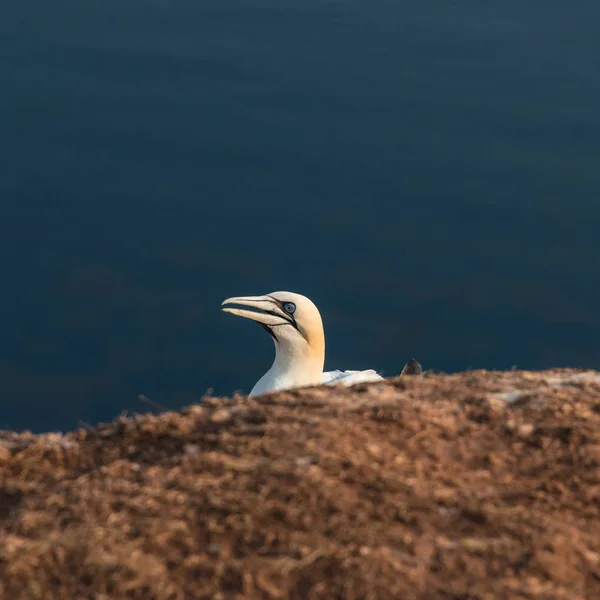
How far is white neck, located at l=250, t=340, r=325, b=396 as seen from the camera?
1202cm

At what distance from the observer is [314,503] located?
4598mm

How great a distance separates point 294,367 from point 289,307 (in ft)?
2.36

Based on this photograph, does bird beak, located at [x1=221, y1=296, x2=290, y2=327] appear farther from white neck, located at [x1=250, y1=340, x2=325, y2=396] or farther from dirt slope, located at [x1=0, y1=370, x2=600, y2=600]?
dirt slope, located at [x1=0, y1=370, x2=600, y2=600]

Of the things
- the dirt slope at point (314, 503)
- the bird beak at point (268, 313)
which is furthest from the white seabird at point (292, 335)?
the dirt slope at point (314, 503)

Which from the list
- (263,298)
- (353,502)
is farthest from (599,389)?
(263,298)

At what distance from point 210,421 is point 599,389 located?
8.29ft

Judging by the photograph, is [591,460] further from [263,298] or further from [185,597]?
[263,298]

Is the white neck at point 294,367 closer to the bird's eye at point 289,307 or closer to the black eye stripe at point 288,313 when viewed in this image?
the black eye stripe at point 288,313

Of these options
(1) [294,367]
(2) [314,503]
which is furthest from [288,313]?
(2) [314,503]

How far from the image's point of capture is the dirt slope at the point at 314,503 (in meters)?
4.21

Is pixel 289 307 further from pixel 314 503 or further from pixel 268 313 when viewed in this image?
pixel 314 503

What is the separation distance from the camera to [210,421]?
559 centimetres

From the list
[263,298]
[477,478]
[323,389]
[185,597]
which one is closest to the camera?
[185,597]

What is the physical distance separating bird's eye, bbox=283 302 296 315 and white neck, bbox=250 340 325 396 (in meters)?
0.34
